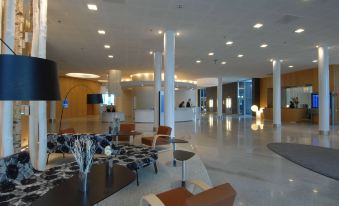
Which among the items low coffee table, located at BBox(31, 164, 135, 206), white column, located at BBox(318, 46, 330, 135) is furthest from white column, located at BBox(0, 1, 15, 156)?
white column, located at BBox(318, 46, 330, 135)

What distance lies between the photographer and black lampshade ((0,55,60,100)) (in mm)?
1528

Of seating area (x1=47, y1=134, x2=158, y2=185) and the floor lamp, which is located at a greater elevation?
the floor lamp

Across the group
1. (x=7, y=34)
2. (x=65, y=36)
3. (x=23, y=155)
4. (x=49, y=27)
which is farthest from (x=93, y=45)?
(x=23, y=155)

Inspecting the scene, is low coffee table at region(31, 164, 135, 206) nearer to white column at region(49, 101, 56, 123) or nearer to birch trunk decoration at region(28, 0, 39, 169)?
birch trunk decoration at region(28, 0, 39, 169)

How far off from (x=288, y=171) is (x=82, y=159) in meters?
4.18

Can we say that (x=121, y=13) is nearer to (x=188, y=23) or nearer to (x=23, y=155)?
(x=188, y=23)

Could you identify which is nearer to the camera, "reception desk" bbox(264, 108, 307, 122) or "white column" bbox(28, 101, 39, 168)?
"white column" bbox(28, 101, 39, 168)

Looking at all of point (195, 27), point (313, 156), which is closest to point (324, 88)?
point (313, 156)

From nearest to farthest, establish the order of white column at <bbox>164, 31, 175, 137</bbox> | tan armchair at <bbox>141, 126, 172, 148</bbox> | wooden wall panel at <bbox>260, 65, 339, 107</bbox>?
1. tan armchair at <bbox>141, 126, 172, 148</bbox>
2. white column at <bbox>164, 31, 175, 137</bbox>
3. wooden wall panel at <bbox>260, 65, 339, 107</bbox>

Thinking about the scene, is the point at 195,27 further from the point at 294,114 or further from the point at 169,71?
the point at 294,114

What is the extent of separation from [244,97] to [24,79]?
25.5 m

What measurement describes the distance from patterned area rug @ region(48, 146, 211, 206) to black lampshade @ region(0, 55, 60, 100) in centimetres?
208

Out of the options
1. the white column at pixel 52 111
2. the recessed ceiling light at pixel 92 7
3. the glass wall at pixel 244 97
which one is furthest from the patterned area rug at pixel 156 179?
the glass wall at pixel 244 97

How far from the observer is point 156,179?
4.10 m
